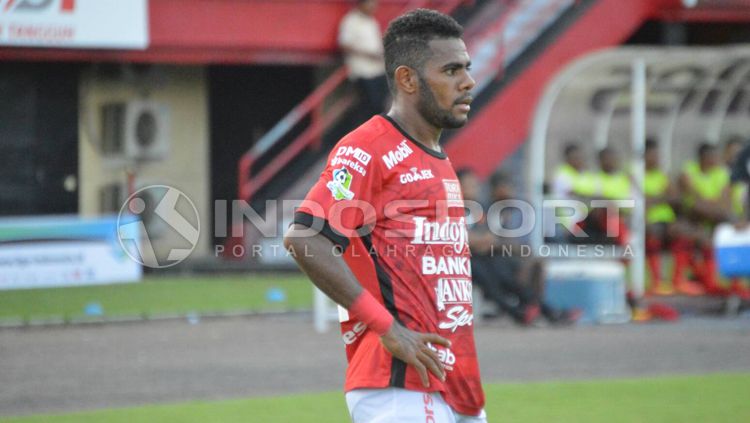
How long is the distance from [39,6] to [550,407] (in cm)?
1134

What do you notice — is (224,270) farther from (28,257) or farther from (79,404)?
(79,404)

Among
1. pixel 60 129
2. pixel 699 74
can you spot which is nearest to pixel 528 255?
pixel 699 74

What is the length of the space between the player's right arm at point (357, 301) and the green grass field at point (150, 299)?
10610 millimetres

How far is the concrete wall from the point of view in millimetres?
20531

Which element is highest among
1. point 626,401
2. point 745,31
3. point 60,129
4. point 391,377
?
point 745,31

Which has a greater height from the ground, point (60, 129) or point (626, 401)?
point (60, 129)

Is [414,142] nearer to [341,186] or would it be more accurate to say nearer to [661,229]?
[341,186]

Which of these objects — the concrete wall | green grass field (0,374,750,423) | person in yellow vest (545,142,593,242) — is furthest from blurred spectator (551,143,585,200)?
the concrete wall

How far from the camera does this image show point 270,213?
20.2 metres

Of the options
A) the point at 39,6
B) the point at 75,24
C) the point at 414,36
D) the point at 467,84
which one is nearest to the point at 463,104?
the point at 467,84

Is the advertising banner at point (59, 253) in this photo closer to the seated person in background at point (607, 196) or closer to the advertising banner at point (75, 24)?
the advertising banner at point (75, 24)

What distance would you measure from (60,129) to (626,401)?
12590 mm

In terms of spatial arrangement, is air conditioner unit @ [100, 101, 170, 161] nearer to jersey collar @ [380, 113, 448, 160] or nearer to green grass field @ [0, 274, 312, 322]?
green grass field @ [0, 274, 312, 322]
